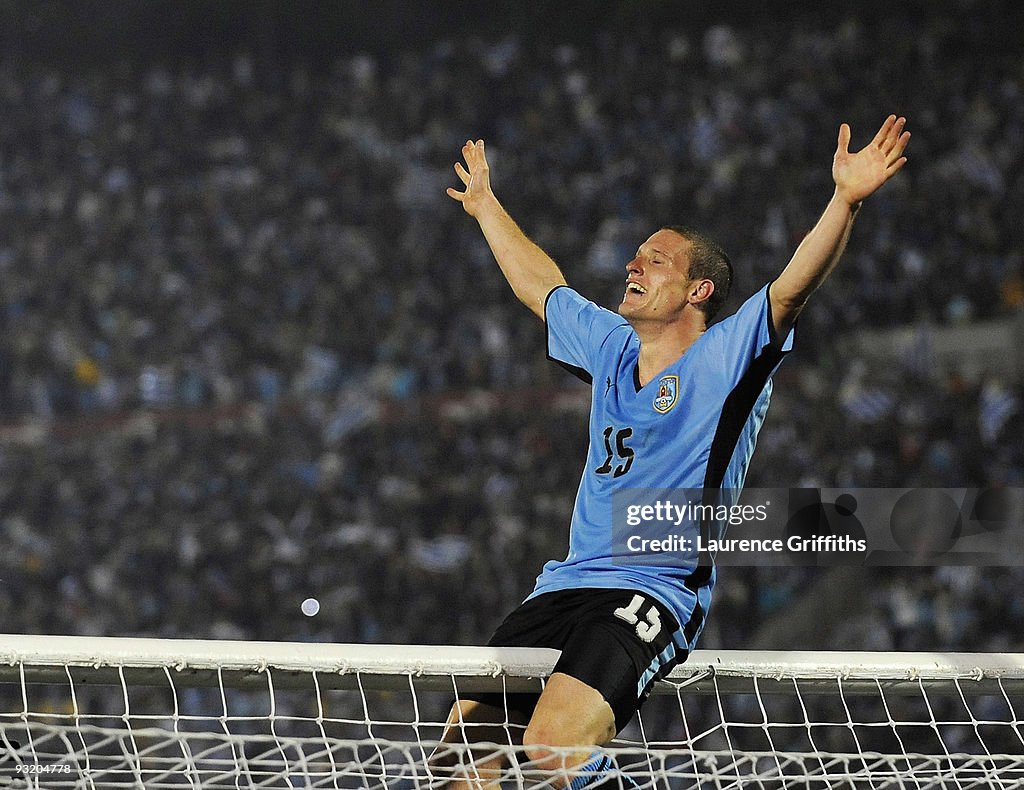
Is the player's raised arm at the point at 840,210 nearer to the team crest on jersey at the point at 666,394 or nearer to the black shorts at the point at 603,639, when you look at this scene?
the team crest on jersey at the point at 666,394

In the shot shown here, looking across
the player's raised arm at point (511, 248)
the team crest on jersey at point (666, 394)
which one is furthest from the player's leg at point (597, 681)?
the player's raised arm at point (511, 248)

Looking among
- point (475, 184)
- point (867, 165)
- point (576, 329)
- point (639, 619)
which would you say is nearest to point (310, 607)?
point (475, 184)

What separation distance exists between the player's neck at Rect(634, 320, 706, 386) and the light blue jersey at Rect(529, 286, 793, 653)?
30mm

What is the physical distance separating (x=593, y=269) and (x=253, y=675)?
7.07 m

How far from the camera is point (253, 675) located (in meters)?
2.34

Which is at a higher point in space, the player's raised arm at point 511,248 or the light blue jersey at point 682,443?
the player's raised arm at point 511,248

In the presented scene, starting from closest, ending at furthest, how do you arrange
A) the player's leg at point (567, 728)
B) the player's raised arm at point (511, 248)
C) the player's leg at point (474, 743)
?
the player's leg at point (567, 728) → the player's leg at point (474, 743) → the player's raised arm at point (511, 248)

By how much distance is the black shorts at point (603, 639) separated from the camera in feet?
7.06

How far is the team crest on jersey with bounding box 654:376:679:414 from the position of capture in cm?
244

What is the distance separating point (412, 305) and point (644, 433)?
23.1ft

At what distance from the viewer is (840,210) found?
2186 mm

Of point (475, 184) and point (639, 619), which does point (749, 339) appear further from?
point (475, 184)

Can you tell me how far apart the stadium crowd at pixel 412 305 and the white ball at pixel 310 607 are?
0.24ft

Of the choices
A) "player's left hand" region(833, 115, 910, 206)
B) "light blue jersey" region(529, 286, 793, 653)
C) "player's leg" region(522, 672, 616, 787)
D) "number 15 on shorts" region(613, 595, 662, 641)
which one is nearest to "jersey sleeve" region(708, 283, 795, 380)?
"light blue jersey" region(529, 286, 793, 653)
